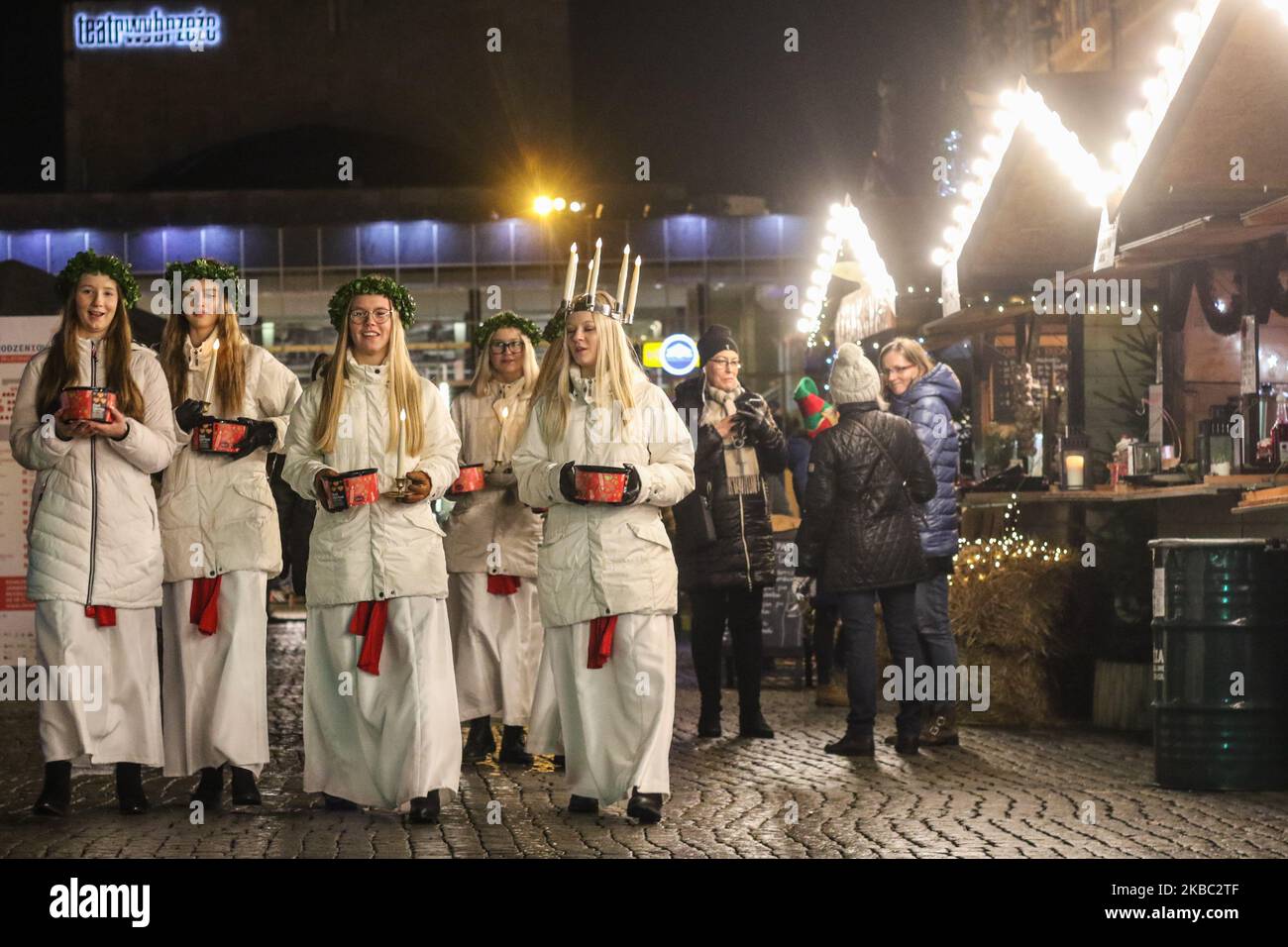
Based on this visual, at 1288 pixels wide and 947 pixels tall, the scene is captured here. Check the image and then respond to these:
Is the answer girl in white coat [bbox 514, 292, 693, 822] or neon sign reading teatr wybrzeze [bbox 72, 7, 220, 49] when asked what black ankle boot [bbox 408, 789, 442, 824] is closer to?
girl in white coat [bbox 514, 292, 693, 822]

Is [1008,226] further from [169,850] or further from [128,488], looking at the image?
[169,850]

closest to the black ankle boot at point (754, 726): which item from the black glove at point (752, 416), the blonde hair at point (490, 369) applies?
the black glove at point (752, 416)

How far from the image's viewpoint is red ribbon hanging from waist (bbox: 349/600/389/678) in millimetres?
8711

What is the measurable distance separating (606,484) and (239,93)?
137 ft

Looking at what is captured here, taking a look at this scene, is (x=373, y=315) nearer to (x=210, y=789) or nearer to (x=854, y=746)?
(x=210, y=789)

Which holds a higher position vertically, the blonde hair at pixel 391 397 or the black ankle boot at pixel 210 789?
the blonde hair at pixel 391 397

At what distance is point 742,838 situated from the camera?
8.28m

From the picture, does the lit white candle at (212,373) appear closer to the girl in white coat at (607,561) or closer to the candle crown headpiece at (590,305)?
the girl in white coat at (607,561)

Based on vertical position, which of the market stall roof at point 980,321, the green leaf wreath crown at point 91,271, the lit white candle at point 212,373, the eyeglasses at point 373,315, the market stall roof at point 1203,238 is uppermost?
the market stall roof at point 1203,238

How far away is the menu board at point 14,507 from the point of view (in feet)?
44.1

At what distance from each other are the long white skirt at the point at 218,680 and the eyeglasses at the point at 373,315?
132cm

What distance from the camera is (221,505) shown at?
370 inches

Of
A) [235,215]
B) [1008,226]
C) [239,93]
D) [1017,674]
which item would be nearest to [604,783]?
[1017,674]

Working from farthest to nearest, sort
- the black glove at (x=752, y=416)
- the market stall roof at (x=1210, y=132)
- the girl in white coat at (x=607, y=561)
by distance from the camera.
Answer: the black glove at (x=752, y=416) → the market stall roof at (x=1210, y=132) → the girl in white coat at (x=607, y=561)
